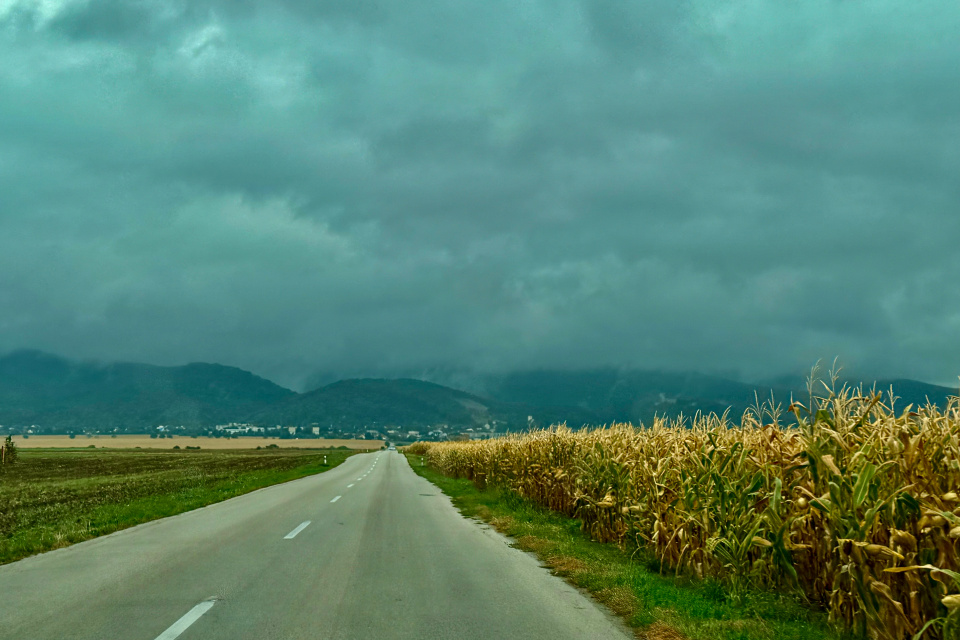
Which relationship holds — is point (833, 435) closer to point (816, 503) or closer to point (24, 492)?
point (816, 503)

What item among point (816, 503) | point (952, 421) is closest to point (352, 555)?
point (816, 503)

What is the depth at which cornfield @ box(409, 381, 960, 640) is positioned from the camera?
220 inches

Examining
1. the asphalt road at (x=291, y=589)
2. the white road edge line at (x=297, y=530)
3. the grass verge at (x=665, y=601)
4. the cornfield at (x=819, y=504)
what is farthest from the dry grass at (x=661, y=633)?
the white road edge line at (x=297, y=530)

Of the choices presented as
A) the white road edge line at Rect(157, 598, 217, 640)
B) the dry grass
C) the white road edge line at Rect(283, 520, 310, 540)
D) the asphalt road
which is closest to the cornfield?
the dry grass

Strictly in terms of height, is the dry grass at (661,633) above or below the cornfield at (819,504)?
below

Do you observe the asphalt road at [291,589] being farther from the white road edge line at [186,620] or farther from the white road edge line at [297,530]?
the white road edge line at [297,530]

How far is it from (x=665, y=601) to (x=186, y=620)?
532 centimetres

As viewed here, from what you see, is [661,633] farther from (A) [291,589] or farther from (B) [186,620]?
(B) [186,620]

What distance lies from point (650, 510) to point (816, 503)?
438cm

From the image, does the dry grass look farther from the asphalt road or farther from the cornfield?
the cornfield

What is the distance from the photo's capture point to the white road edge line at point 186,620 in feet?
20.5

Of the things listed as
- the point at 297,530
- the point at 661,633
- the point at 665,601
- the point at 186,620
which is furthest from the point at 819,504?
the point at 297,530

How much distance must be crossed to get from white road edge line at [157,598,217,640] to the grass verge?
4575 millimetres

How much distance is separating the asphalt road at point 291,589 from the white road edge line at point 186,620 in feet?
0.06
